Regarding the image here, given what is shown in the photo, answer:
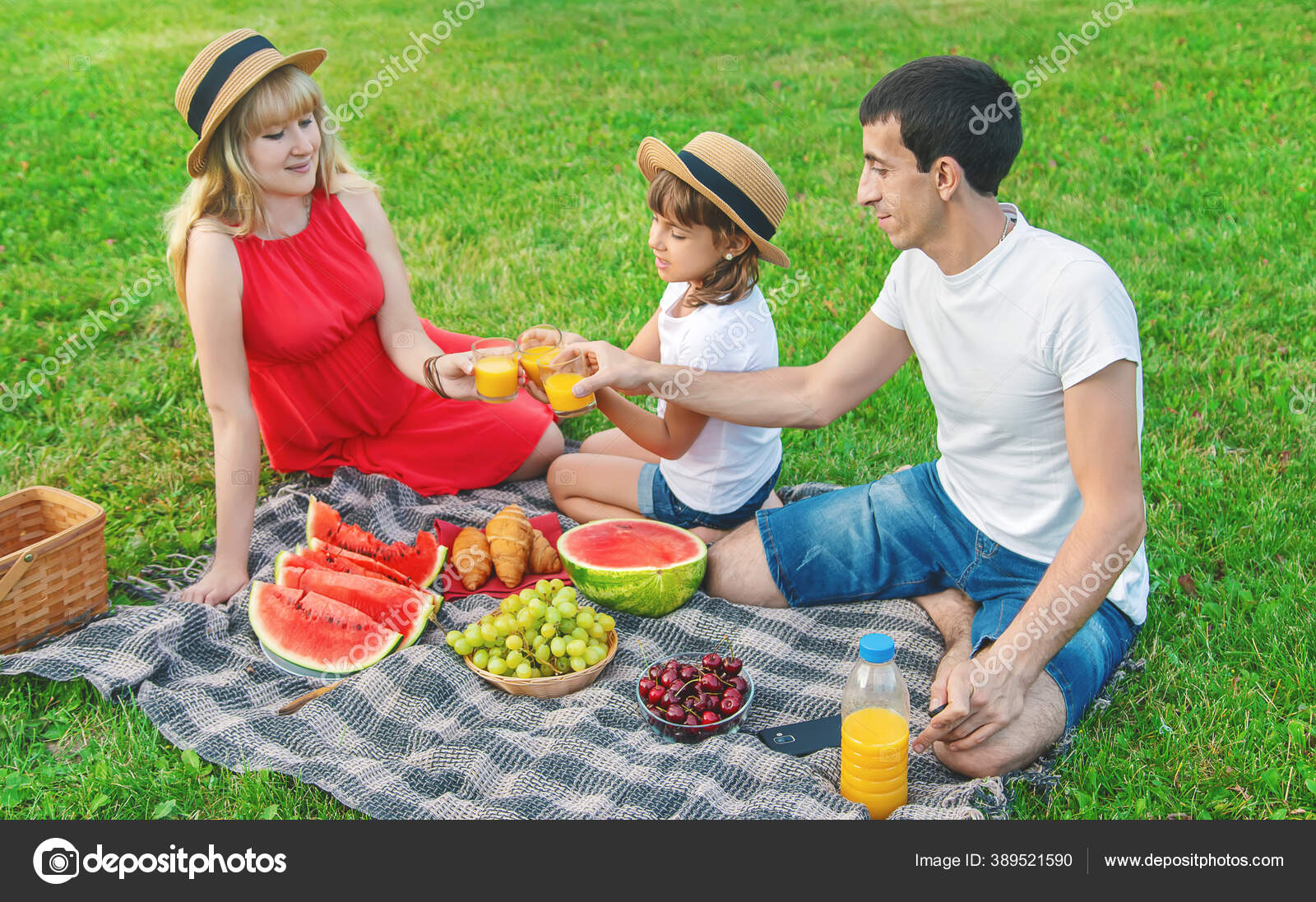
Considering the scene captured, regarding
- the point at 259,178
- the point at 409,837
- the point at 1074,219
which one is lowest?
the point at 409,837

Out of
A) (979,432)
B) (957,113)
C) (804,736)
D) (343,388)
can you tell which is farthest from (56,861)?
(957,113)

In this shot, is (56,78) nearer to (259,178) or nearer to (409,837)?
(259,178)

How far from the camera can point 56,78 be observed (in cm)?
1095

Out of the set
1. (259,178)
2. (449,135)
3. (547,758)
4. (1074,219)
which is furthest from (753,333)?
(449,135)

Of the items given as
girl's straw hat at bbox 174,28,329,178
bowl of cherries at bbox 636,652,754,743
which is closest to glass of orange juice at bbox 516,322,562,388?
bowl of cherries at bbox 636,652,754,743

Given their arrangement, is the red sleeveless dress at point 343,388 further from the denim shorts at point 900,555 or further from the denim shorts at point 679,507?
the denim shorts at point 900,555

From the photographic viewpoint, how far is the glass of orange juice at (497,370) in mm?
3939

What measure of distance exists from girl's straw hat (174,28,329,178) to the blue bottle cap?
116 inches

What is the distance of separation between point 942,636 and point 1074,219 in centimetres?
440

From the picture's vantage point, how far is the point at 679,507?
4465mm

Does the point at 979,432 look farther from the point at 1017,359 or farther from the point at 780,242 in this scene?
the point at 780,242

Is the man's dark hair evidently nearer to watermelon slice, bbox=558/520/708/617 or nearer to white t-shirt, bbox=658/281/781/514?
white t-shirt, bbox=658/281/781/514

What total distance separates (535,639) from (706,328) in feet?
4.25

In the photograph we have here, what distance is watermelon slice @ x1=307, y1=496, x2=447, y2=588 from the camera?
4285 mm
